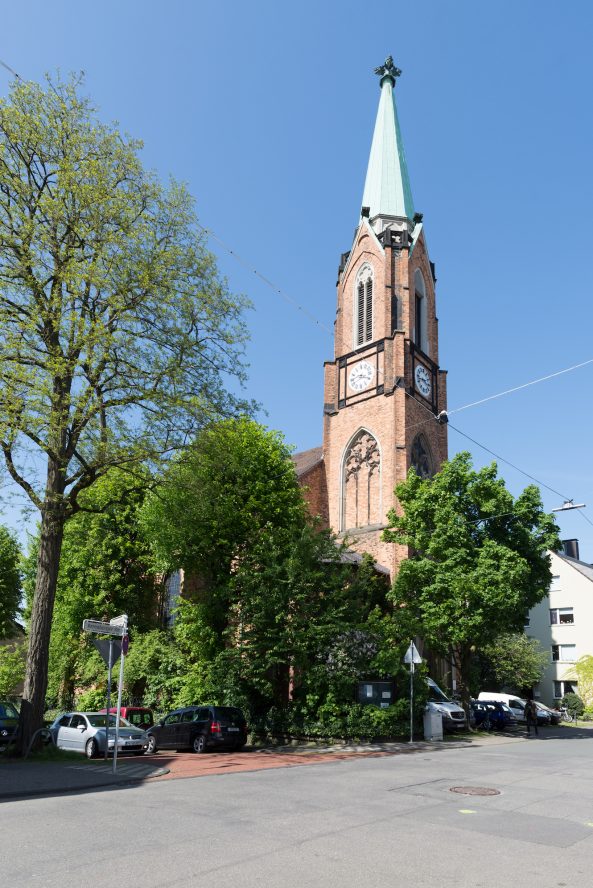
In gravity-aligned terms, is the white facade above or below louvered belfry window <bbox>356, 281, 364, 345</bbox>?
below

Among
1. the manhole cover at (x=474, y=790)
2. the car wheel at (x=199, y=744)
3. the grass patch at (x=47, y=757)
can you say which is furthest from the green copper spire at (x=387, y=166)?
the manhole cover at (x=474, y=790)

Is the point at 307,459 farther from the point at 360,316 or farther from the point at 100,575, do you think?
the point at 100,575

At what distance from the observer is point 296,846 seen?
6.70 m

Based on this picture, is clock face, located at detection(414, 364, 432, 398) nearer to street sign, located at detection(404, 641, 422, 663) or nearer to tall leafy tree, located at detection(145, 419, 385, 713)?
tall leafy tree, located at detection(145, 419, 385, 713)

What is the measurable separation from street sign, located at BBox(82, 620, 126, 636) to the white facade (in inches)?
1449

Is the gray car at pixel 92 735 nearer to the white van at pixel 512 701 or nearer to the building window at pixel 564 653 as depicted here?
the white van at pixel 512 701

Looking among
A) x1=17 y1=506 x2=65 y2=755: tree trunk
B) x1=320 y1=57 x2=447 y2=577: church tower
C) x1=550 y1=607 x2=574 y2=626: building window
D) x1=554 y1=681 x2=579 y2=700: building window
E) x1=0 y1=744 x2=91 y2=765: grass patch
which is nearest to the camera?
x1=0 y1=744 x2=91 y2=765: grass patch


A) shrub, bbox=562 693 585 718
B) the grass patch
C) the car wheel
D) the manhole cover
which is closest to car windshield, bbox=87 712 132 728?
the grass patch

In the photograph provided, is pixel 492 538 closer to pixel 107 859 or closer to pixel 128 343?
pixel 128 343

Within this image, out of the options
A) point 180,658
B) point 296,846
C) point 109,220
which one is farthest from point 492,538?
point 296,846

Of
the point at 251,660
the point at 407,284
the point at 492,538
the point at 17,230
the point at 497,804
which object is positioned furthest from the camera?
the point at 407,284

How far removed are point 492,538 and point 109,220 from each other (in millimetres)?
17660

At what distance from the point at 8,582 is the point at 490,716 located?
27.7 m

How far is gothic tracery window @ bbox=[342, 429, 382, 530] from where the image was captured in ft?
118
